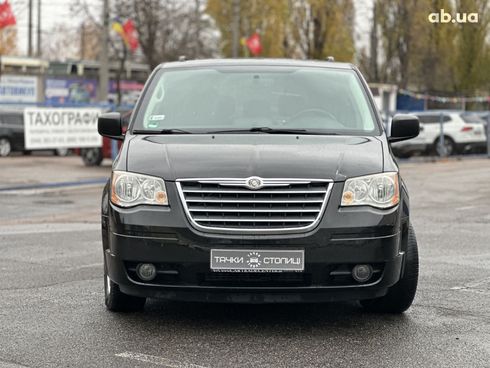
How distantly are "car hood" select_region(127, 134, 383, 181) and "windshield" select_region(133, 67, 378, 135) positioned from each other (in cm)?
28

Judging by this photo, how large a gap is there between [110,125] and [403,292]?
2.33m

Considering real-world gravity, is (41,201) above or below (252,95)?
below

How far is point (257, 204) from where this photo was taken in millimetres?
5758

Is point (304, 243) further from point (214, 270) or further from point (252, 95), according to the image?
point (252, 95)

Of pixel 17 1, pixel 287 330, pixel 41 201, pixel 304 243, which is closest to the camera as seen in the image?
pixel 304 243

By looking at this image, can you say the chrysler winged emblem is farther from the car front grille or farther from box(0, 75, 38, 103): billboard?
box(0, 75, 38, 103): billboard

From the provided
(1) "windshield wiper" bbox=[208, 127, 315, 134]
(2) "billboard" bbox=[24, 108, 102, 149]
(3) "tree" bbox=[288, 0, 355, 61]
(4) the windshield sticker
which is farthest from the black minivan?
(3) "tree" bbox=[288, 0, 355, 61]

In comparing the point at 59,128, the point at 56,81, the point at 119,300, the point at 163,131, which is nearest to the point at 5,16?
the point at 59,128

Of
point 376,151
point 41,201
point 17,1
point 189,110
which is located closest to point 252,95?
point 189,110

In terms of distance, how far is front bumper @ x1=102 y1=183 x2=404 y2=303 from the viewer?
5695 millimetres

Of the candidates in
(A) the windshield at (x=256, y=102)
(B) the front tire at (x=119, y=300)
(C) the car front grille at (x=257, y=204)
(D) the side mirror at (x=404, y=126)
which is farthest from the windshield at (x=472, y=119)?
(C) the car front grille at (x=257, y=204)

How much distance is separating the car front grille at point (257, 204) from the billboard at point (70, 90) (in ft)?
129

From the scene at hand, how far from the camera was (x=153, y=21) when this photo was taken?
44.3 m

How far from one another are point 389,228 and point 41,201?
38.0 feet
